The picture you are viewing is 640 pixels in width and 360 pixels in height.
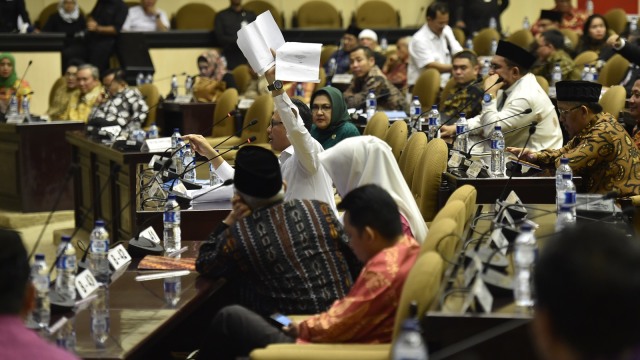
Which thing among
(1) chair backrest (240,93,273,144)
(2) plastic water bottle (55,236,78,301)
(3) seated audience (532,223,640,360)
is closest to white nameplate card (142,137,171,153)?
(1) chair backrest (240,93,273,144)

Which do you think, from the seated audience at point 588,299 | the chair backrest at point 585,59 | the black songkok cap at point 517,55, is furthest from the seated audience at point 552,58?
the seated audience at point 588,299

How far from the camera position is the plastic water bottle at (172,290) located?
3.82 meters

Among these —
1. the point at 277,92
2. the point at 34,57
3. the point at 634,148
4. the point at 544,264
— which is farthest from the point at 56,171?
the point at 544,264

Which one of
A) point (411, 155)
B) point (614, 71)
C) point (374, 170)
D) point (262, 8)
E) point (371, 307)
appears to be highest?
point (262, 8)

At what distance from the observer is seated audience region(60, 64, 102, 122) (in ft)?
34.2

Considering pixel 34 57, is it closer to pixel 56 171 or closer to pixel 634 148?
pixel 56 171

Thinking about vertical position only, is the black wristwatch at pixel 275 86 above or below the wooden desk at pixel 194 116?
above

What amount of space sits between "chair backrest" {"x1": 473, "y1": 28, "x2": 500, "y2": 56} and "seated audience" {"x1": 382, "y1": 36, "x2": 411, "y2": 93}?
0.75m

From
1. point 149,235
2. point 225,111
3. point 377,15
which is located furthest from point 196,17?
point 149,235

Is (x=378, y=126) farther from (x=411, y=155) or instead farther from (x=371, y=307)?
(x=371, y=307)

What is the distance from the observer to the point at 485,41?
1176cm

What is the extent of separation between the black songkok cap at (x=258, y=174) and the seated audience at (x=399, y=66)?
7.05m

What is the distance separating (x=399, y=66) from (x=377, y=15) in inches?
126

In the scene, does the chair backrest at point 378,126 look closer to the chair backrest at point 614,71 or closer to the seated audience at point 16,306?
the chair backrest at point 614,71
